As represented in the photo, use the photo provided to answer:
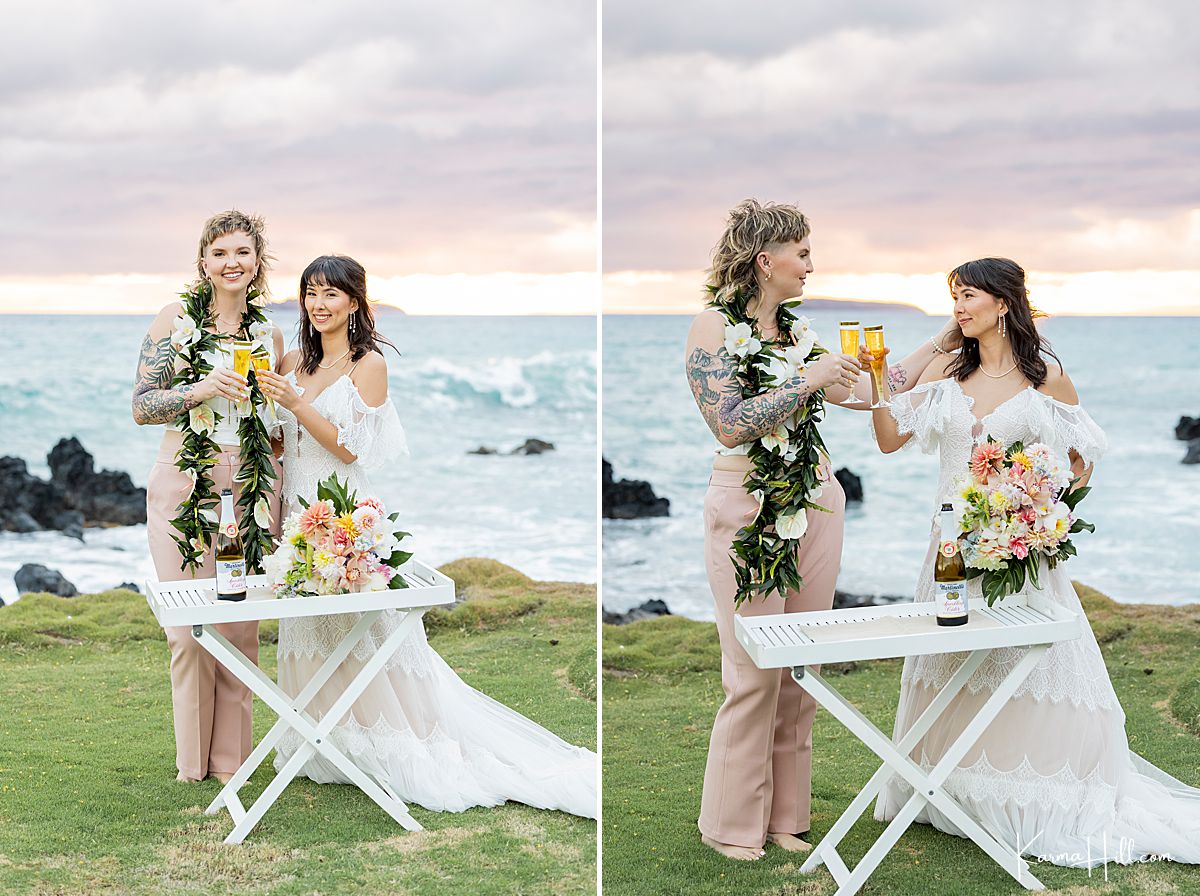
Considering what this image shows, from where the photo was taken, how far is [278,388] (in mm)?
4367

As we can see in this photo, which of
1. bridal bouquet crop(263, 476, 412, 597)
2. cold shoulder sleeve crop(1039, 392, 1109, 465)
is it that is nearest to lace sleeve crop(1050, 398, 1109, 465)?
cold shoulder sleeve crop(1039, 392, 1109, 465)

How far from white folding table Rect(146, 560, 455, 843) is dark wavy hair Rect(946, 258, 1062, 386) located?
79.5 inches

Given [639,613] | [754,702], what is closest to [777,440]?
[754,702]

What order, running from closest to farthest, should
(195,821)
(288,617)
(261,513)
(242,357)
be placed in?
(242,357) < (288,617) < (195,821) < (261,513)

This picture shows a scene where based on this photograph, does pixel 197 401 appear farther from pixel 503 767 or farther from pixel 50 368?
pixel 50 368

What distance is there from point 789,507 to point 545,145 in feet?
43.8

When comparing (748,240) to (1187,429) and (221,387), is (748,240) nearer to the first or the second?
(221,387)

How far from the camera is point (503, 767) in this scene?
15.8 feet

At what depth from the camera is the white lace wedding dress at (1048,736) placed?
404 centimetres

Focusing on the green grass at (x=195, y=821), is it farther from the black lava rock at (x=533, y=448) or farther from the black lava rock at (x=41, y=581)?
the black lava rock at (x=533, y=448)

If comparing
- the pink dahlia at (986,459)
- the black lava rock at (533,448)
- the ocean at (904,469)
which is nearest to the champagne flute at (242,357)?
the pink dahlia at (986,459)

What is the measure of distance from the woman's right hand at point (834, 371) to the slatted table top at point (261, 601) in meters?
1.41

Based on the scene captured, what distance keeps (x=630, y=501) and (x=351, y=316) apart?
10376 mm

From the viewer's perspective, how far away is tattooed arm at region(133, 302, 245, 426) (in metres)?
4.45
